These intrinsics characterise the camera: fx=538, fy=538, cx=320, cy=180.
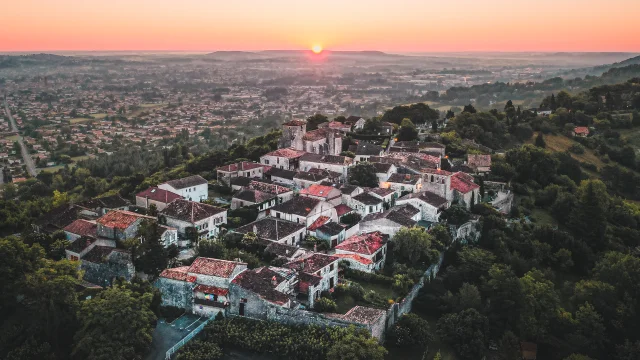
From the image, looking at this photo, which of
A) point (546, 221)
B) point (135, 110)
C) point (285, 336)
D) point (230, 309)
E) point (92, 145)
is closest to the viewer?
point (285, 336)

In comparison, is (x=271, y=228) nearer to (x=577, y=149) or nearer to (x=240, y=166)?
(x=240, y=166)

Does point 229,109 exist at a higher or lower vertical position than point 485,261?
lower

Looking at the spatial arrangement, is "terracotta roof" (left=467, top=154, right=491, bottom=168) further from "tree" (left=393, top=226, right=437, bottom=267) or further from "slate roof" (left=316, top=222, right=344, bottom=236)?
"slate roof" (left=316, top=222, right=344, bottom=236)

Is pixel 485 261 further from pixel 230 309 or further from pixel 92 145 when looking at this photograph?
pixel 92 145

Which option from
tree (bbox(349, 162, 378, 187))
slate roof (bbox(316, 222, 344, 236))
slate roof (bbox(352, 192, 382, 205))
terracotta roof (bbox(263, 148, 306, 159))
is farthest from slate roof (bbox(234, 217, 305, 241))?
terracotta roof (bbox(263, 148, 306, 159))

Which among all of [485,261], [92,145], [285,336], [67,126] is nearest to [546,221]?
[485,261]
